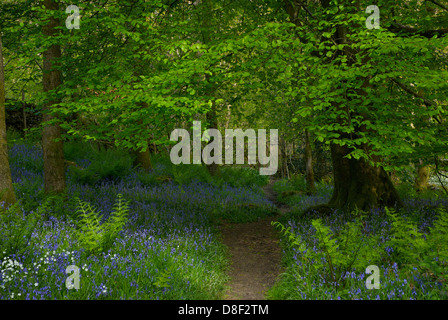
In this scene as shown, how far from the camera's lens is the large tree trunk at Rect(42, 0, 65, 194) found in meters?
7.79

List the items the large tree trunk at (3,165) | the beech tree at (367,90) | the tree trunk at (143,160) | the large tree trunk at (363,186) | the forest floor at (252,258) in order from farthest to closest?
the tree trunk at (143,160) → the large tree trunk at (363,186) → the large tree trunk at (3,165) → the forest floor at (252,258) → the beech tree at (367,90)

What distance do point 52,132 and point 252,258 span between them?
17.9ft

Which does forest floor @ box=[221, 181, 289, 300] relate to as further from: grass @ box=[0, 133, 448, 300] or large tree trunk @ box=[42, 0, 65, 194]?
large tree trunk @ box=[42, 0, 65, 194]

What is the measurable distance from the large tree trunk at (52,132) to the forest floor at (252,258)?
175 inches

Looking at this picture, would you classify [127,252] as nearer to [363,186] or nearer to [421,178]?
[363,186]

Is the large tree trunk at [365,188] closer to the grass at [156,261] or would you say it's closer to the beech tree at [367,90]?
the beech tree at [367,90]

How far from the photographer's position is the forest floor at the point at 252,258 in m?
5.78

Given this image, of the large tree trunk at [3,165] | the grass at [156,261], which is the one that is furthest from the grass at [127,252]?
the large tree trunk at [3,165]

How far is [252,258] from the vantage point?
24.3ft

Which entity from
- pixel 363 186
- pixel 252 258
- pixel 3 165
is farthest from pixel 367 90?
pixel 3 165

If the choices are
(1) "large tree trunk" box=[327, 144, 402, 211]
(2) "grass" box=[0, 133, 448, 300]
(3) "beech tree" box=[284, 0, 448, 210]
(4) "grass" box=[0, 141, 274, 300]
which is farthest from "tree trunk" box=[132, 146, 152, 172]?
(1) "large tree trunk" box=[327, 144, 402, 211]
